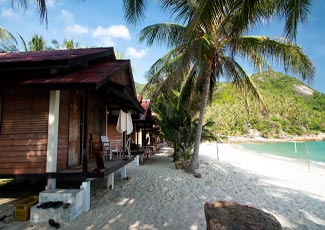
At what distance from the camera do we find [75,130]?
22.5 feet

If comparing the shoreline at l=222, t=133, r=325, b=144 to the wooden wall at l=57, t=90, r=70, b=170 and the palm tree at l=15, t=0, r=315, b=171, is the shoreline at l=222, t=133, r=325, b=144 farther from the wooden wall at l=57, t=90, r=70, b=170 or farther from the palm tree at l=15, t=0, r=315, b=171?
the wooden wall at l=57, t=90, r=70, b=170

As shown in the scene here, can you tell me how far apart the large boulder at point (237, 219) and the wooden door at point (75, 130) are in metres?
4.35

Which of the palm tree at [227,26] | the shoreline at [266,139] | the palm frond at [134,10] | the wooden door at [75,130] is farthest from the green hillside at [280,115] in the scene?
the palm frond at [134,10]

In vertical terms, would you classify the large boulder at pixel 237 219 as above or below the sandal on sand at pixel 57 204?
above

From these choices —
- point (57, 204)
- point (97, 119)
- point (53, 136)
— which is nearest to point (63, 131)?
point (53, 136)

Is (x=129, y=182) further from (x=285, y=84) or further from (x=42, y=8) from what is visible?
(x=285, y=84)

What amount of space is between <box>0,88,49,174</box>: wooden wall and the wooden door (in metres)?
0.96

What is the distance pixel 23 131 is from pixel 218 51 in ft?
27.3

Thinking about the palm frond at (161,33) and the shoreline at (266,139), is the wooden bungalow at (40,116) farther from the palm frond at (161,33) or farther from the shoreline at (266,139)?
the shoreline at (266,139)

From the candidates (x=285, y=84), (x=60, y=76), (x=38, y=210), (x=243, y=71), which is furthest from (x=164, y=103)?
(x=285, y=84)

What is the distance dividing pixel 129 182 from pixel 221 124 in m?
66.3

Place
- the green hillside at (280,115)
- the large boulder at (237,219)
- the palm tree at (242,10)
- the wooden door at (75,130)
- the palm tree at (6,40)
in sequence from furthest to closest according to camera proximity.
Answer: the green hillside at (280,115) → the palm tree at (6,40) → the wooden door at (75,130) → the palm tree at (242,10) → the large boulder at (237,219)

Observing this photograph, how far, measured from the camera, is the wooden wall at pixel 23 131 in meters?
5.54

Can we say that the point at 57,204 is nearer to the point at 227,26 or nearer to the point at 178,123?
the point at 227,26
